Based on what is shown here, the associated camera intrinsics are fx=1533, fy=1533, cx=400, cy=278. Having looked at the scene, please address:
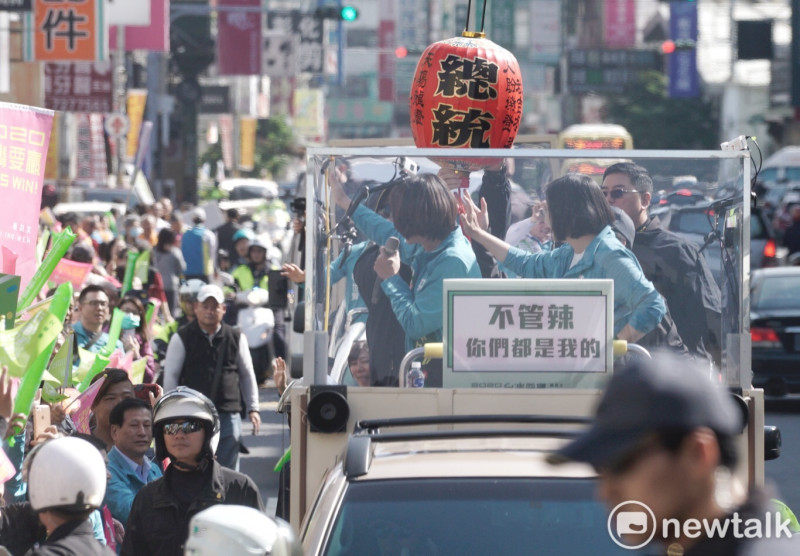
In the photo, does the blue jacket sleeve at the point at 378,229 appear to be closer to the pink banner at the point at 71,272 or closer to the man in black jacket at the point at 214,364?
the man in black jacket at the point at 214,364

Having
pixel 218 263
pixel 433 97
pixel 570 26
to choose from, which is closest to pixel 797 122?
pixel 570 26

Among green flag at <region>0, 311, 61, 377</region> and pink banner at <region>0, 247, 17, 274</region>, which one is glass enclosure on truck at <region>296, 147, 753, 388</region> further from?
pink banner at <region>0, 247, 17, 274</region>

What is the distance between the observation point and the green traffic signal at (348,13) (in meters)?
27.1

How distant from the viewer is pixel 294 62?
120ft

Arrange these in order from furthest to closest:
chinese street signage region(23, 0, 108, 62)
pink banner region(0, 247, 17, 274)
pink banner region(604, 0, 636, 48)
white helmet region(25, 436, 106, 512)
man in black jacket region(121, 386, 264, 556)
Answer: pink banner region(604, 0, 636, 48) → chinese street signage region(23, 0, 108, 62) → pink banner region(0, 247, 17, 274) → man in black jacket region(121, 386, 264, 556) → white helmet region(25, 436, 106, 512)

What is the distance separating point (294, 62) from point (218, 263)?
1578 cm

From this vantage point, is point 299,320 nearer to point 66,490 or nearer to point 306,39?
point 66,490

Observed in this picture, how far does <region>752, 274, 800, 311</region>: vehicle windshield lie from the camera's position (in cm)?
1505

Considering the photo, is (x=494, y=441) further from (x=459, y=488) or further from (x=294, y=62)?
(x=294, y=62)

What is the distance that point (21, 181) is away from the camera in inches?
270

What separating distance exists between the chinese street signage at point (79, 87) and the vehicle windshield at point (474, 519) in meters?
24.7

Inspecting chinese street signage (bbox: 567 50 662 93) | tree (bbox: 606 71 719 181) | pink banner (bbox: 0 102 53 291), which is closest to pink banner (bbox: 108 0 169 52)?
pink banner (bbox: 0 102 53 291)

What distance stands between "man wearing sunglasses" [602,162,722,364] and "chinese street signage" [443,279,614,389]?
0.93ft

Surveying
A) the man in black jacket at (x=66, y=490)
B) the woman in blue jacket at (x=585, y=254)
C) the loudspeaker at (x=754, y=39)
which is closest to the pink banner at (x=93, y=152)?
the loudspeaker at (x=754, y=39)
